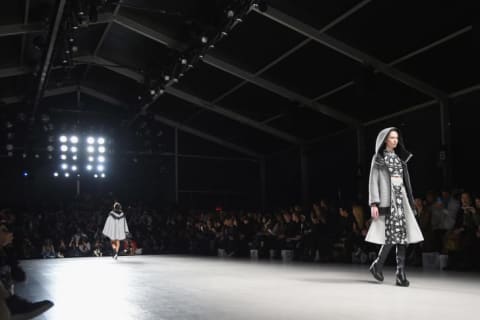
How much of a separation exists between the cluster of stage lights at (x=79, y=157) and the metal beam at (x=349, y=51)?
8.45 m

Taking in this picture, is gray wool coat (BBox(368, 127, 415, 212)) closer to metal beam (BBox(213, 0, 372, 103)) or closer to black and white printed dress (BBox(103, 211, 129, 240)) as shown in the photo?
metal beam (BBox(213, 0, 372, 103))

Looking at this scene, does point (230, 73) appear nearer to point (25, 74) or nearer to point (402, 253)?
point (25, 74)

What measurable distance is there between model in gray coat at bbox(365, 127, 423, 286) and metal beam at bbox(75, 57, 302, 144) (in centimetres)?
1006

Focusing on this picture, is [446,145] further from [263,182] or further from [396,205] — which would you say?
[263,182]

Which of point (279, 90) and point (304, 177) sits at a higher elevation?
point (279, 90)

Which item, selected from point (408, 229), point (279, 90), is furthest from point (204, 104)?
point (408, 229)

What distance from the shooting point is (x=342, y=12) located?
941cm

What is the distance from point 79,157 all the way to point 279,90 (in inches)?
263

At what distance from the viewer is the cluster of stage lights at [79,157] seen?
53.4ft

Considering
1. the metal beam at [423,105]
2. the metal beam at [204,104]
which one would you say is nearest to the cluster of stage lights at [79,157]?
the metal beam at [204,104]

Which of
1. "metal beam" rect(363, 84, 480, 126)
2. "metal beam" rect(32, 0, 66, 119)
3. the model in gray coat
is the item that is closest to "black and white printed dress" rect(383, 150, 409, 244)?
the model in gray coat

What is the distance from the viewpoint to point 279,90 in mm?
13031

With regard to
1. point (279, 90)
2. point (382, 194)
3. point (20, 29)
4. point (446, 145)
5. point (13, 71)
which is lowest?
point (382, 194)

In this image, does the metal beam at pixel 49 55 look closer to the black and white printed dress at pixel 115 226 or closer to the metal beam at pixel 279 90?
the metal beam at pixel 279 90
